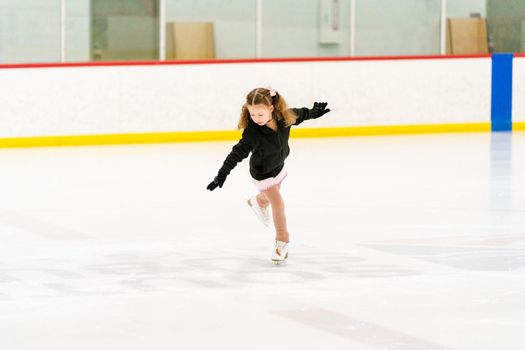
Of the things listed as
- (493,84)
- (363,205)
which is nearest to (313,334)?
(363,205)

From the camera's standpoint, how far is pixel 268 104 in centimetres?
622

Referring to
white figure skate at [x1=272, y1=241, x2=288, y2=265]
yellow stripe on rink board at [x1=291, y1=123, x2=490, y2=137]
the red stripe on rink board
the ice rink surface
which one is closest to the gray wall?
the red stripe on rink board

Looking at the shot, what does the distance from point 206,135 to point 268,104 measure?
7.73m

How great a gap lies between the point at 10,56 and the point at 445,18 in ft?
17.4

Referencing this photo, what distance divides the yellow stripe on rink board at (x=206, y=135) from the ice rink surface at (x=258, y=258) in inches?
68.1

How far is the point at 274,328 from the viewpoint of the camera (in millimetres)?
4832

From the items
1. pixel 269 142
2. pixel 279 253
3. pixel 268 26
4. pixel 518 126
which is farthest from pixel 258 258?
pixel 518 126

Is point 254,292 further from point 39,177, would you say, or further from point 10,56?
point 10,56

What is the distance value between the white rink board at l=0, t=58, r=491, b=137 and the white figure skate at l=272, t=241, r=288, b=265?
23.4 ft

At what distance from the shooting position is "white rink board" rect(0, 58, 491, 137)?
13117 mm

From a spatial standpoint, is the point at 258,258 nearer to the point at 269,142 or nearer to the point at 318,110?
the point at 269,142

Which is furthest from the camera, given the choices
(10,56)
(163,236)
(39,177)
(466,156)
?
(10,56)

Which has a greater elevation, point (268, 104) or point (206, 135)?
point (268, 104)

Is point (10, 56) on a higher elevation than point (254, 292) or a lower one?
higher
